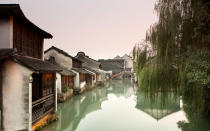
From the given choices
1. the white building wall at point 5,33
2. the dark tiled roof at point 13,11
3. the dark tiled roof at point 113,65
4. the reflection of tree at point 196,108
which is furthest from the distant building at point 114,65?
the white building wall at point 5,33

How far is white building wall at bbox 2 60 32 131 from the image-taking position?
564 cm

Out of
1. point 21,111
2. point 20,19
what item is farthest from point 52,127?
point 20,19

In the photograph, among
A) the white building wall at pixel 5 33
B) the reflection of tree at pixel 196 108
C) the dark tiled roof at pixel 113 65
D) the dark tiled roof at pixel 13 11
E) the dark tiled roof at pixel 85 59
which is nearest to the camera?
the reflection of tree at pixel 196 108

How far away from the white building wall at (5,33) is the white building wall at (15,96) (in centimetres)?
105

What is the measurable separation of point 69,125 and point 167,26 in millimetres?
7976

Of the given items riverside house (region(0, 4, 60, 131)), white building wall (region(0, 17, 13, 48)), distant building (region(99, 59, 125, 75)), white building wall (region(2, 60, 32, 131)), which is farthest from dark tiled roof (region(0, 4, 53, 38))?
distant building (region(99, 59, 125, 75))

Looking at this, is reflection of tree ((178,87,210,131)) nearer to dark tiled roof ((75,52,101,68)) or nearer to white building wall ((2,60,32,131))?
white building wall ((2,60,32,131))

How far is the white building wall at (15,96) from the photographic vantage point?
564 cm

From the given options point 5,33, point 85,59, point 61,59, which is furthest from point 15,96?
point 85,59

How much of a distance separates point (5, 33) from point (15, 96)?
2.88 metres

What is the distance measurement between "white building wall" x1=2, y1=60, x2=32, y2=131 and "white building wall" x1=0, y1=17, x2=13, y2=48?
105cm

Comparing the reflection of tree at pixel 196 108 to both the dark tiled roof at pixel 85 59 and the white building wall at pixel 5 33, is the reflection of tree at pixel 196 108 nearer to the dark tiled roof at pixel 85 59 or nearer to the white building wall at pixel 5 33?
the white building wall at pixel 5 33

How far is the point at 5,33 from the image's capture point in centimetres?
616

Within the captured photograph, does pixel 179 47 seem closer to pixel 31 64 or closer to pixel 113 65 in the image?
pixel 31 64
